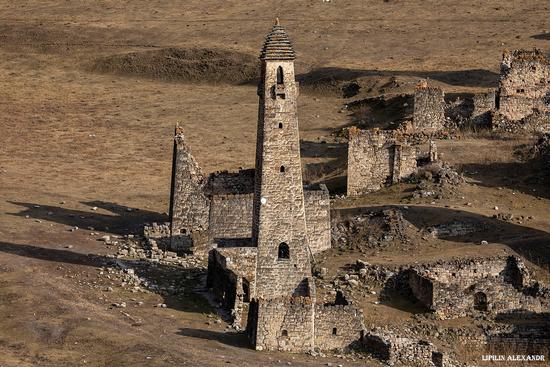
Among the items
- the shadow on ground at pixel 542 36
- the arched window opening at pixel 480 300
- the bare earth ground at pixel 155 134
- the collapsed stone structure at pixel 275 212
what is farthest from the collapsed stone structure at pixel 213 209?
the shadow on ground at pixel 542 36

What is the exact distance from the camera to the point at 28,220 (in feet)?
175

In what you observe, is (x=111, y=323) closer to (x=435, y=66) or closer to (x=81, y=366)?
(x=81, y=366)

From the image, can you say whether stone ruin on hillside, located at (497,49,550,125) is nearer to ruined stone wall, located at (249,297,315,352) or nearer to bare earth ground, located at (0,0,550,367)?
bare earth ground, located at (0,0,550,367)

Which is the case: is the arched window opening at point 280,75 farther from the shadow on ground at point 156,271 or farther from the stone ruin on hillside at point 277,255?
the shadow on ground at point 156,271

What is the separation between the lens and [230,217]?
4850 centimetres

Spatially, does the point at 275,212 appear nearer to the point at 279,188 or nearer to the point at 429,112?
the point at 279,188

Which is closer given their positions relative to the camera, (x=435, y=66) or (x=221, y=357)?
(x=221, y=357)

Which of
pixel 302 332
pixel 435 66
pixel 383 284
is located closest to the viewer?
pixel 302 332

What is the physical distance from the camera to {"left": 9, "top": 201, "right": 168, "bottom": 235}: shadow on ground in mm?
53344

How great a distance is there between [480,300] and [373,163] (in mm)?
11200

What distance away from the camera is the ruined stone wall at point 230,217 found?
4834 centimetres

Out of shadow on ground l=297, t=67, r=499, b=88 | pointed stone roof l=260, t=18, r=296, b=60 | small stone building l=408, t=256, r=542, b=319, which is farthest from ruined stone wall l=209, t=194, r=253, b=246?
shadow on ground l=297, t=67, r=499, b=88

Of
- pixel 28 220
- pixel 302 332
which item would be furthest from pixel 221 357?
pixel 28 220

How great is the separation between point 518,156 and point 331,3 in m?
47.1
